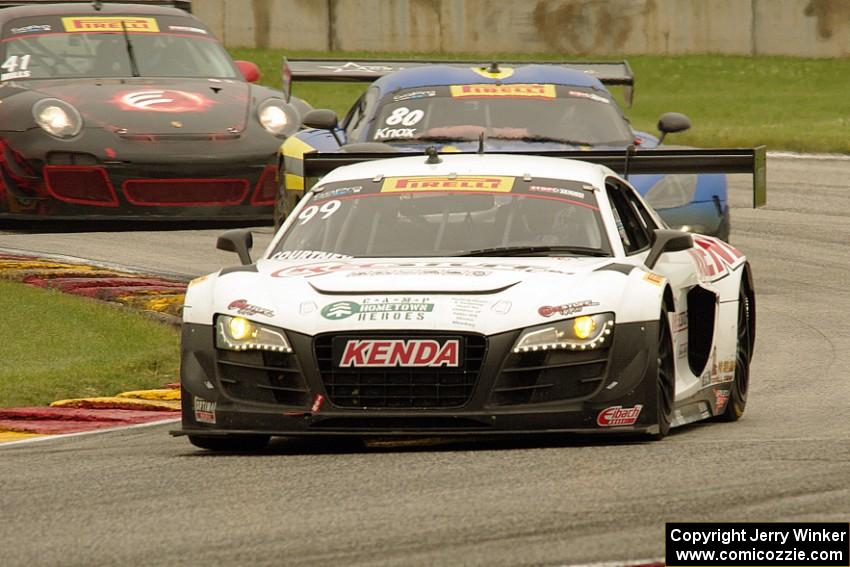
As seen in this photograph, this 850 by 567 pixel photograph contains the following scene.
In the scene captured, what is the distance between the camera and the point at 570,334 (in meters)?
6.95

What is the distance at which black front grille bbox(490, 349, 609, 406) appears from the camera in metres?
6.93

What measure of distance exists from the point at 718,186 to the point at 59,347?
14.3ft

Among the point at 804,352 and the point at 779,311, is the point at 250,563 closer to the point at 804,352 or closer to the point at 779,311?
the point at 804,352

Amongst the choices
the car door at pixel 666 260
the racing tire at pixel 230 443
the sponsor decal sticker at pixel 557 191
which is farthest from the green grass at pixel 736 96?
the racing tire at pixel 230 443

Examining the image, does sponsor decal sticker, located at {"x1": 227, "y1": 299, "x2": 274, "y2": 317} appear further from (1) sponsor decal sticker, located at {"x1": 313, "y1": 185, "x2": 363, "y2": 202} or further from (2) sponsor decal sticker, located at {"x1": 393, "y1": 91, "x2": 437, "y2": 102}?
(2) sponsor decal sticker, located at {"x1": 393, "y1": 91, "x2": 437, "y2": 102}

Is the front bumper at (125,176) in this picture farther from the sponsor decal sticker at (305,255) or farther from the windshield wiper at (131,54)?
the sponsor decal sticker at (305,255)

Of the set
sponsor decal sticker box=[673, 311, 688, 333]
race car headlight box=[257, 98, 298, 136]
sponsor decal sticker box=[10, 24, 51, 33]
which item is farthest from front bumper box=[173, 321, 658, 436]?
sponsor decal sticker box=[10, 24, 51, 33]

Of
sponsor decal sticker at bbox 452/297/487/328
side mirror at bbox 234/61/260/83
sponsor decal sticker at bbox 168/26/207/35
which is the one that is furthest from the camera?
side mirror at bbox 234/61/260/83

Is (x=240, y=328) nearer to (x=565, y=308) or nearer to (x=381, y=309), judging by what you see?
(x=381, y=309)

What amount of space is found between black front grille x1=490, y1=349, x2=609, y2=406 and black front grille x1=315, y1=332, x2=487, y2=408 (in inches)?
4.4

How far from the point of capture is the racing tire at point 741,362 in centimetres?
841

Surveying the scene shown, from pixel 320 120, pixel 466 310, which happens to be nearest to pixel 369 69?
pixel 320 120

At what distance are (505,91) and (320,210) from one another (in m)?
5.19

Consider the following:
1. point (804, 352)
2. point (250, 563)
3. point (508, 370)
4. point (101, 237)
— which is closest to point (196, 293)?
point (508, 370)
